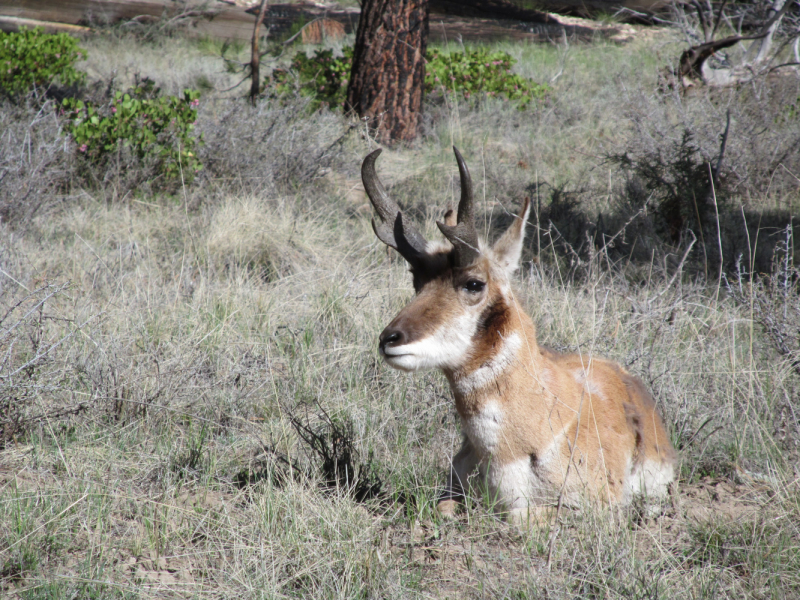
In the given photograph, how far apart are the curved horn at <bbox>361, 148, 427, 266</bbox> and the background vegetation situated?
0.89 metres

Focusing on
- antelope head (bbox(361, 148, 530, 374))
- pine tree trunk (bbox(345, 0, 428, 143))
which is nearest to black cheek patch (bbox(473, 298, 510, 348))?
antelope head (bbox(361, 148, 530, 374))

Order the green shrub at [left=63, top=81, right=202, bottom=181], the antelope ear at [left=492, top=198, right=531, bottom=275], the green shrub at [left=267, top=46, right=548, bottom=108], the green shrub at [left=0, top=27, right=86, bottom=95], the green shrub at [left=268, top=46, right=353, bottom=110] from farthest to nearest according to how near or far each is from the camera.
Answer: the green shrub at [left=267, top=46, right=548, bottom=108]
the green shrub at [left=268, top=46, right=353, bottom=110]
the green shrub at [left=0, top=27, right=86, bottom=95]
the green shrub at [left=63, top=81, right=202, bottom=181]
the antelope ear at [left=492, top=198, right=531, bottom=275]

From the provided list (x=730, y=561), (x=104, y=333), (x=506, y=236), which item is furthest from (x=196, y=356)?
(x=730, y=561)

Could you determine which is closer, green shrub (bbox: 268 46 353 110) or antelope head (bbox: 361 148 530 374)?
antelope head (bbox: 361 148 530 374)

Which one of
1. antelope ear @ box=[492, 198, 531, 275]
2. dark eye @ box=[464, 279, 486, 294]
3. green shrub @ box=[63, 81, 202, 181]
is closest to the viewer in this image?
dark eye @ box=[464, 279, 486, 294]

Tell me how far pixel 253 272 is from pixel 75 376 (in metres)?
2.06

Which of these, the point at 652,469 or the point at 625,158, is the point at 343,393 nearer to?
the point at 652,469

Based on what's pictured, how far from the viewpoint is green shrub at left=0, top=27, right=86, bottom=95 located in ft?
27.5

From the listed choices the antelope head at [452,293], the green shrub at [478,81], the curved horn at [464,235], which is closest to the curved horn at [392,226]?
the antelope head at [452,293]

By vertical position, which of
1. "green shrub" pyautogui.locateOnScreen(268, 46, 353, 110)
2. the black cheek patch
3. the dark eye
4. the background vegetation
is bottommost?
the background vegetation

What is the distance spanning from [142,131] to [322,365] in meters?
4.19

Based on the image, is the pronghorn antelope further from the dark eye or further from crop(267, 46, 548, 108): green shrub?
crop(267, 46, 548, 108): green shrub

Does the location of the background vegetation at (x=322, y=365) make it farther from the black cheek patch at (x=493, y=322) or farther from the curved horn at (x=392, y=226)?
the curved horn at (x=392, y=226)

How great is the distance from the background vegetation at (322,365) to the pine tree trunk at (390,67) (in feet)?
2.35
